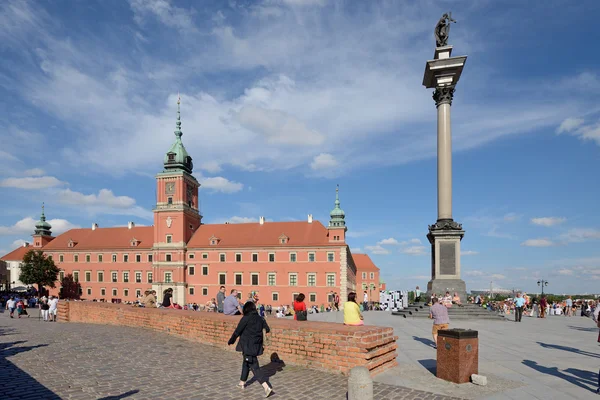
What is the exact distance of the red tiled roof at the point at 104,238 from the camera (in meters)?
67.7

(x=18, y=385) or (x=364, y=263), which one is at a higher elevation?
(x=18, y=385)

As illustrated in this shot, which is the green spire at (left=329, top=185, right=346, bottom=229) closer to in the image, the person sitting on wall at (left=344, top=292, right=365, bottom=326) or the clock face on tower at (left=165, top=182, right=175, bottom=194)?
the clock face on tower at (left=165, top=182, right=175, bottom=194)

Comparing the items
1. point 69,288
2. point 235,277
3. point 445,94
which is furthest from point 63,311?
point 69,288

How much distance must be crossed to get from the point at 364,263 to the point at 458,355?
87.5 m

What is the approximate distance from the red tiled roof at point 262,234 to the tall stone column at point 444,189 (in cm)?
3520

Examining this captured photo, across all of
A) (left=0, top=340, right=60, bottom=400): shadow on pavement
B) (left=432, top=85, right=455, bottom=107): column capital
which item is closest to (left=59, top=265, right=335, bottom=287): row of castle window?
(left=432, top=85, right=455, bottom=107): column capital

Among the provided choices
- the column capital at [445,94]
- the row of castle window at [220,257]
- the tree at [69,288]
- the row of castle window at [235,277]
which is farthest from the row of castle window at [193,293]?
the column capital at [445,94]

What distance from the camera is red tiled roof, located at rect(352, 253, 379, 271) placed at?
298ft

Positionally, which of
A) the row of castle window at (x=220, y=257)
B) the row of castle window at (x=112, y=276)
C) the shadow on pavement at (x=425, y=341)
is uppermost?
the shadow on pavement at (x=425, y=341)

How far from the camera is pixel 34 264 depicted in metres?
63.9

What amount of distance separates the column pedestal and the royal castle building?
34390 millimetres

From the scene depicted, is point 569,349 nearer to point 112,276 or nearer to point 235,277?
point 235,277

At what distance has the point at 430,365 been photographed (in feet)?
27.3

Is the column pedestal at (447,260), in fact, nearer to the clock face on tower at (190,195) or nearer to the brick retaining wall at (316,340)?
the brick retaining wall at (316,340)
